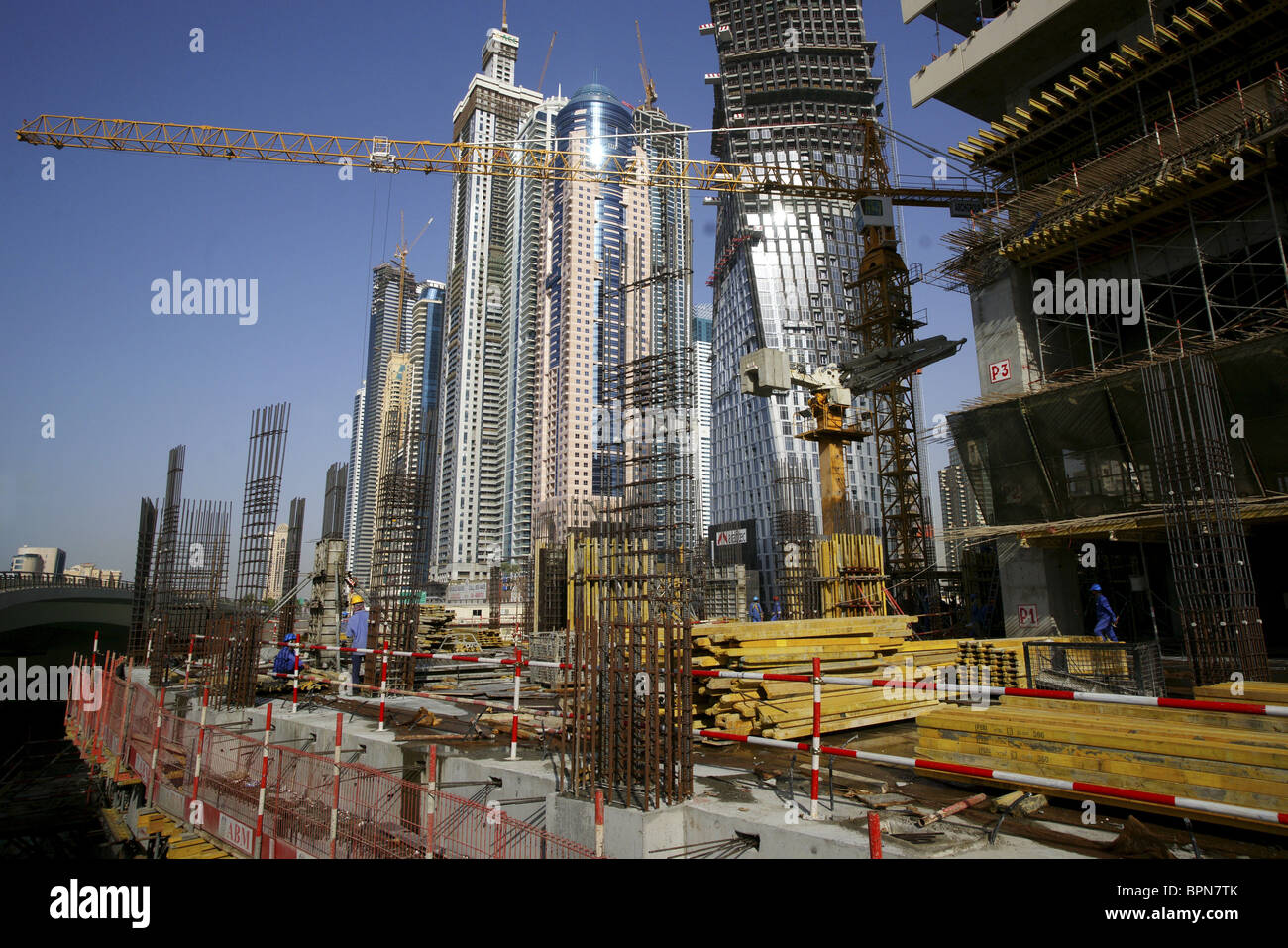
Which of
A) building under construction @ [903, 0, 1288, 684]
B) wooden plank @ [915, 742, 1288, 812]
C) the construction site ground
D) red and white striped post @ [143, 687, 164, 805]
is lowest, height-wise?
red and white striped post @ [143, 687, 164, 805]

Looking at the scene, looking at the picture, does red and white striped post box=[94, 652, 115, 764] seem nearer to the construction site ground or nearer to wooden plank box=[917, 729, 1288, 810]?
the construction site ground

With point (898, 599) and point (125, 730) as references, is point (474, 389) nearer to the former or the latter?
point (898, 599)

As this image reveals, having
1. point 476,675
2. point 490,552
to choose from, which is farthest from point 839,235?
point 476,675

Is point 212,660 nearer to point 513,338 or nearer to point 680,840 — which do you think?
point 680,840

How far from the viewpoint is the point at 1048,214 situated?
63.4 ft

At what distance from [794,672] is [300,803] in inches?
230

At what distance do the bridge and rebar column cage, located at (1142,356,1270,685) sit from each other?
31711 mm

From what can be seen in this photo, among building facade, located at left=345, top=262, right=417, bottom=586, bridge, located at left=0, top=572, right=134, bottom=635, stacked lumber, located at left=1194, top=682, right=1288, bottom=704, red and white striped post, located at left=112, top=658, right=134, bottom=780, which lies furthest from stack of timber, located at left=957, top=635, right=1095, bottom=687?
building facade, located at left=345, top=262, right=417, bottom=586

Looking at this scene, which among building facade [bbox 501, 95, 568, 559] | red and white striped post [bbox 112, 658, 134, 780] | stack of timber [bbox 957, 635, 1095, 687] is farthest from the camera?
building facade [bbox 501, 95, 568, 559]

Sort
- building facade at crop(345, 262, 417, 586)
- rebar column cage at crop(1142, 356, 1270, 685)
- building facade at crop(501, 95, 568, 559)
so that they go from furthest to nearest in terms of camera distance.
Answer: building facade at crop(345, 262, 417, 586), building facade at crop(501, 95, 568, 559), rebar column cage at crop(1142, 356, 1270, 685)

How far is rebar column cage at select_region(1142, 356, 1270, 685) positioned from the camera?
35.4 feet

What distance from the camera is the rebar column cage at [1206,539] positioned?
425 inches

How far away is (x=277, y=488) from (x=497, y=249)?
111155 mm

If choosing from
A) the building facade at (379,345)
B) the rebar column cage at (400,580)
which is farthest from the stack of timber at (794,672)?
the building facade at (379,345)
